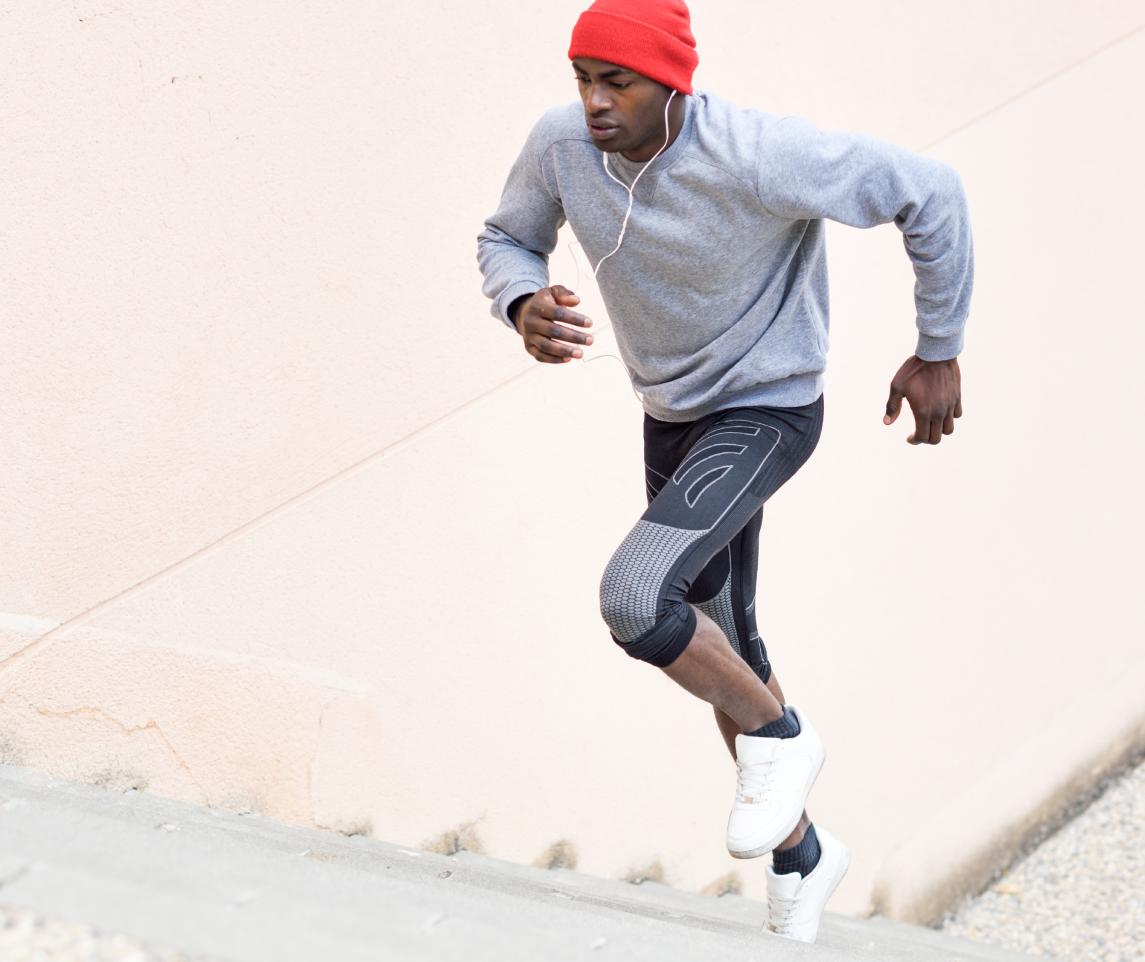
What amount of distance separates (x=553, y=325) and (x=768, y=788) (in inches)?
37.7

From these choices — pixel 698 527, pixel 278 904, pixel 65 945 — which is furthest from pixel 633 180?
pixel 65 945

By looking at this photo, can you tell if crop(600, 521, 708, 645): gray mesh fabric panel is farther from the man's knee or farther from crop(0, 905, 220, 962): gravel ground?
crop(0, 905, 220, 962): gravel ground

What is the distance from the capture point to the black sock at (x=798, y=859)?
282cm

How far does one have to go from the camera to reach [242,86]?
3.17 m

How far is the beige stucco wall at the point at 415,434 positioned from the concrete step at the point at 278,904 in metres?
0.76

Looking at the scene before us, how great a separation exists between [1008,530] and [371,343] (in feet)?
11.2

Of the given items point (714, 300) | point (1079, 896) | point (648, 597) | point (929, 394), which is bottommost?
point (1079, 896)

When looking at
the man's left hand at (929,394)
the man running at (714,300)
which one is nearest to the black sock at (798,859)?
the man running at (714,300)

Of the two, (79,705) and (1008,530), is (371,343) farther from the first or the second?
(1008,530)

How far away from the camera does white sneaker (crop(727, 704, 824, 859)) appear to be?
2.55 m

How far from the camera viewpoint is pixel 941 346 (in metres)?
2.62

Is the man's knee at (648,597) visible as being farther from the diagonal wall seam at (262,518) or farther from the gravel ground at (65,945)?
the diagonal wall seam at (262,518)

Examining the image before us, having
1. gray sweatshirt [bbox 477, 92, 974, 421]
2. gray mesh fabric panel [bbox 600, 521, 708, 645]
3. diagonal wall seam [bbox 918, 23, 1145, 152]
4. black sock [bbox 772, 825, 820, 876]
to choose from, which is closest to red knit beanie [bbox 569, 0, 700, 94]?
gray sweatshirt [bbox 477, 92, 974, 421]

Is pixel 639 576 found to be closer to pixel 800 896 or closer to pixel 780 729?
pixel 780 729
